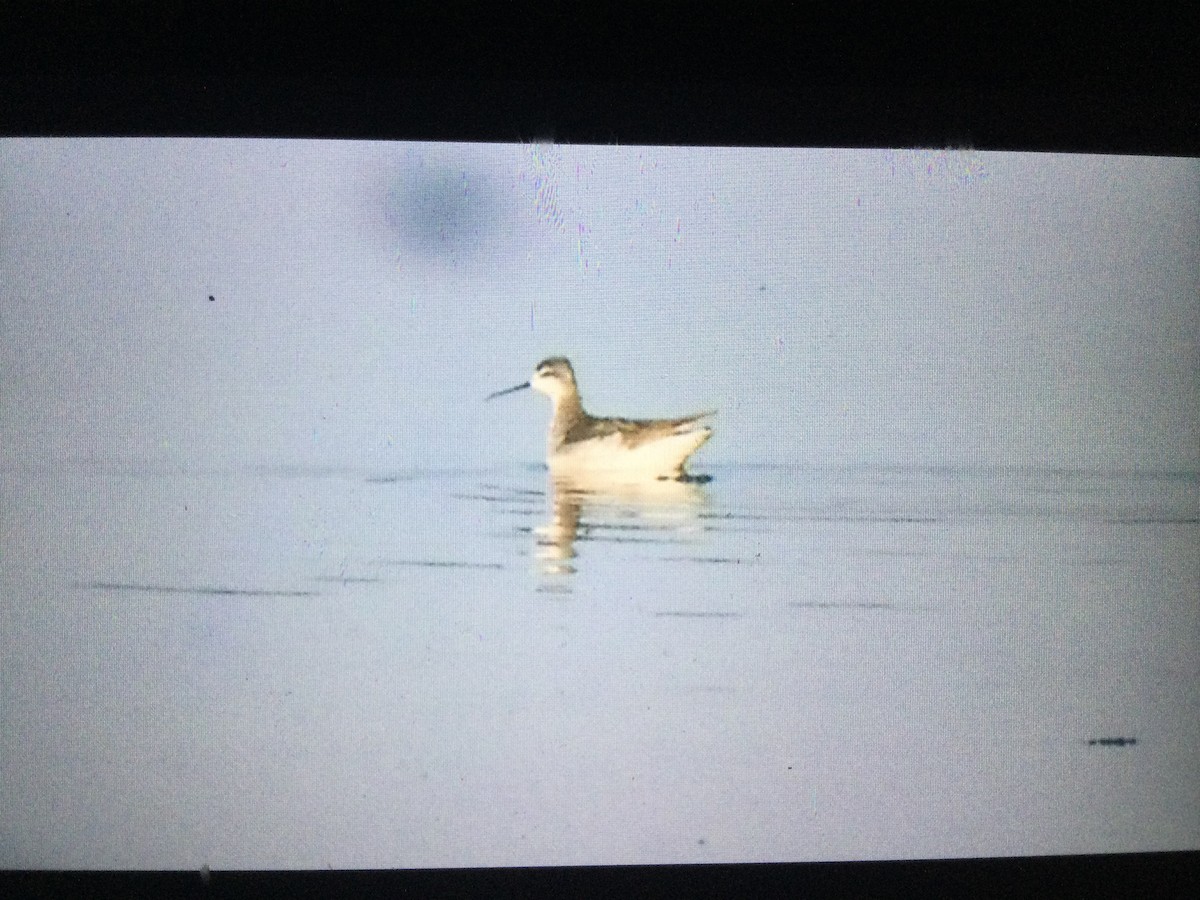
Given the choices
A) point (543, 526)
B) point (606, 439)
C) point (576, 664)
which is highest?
point (606, 439)

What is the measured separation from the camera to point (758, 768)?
1265mm

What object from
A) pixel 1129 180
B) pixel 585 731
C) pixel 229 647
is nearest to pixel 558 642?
pixel 585 731

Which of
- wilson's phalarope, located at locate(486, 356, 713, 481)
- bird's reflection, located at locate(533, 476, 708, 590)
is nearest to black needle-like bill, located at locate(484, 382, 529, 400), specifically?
wilson's phalarope, located at locate(486, 356, 713, 481)

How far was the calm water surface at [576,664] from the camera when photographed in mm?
1247

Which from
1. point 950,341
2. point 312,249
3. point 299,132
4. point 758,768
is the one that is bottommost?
point 758,768

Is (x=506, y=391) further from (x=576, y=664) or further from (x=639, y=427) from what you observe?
(x=576, y=664)

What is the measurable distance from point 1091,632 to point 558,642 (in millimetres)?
699

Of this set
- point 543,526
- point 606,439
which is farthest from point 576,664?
point 606,439

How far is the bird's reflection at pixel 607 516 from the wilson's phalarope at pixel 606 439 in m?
0.02

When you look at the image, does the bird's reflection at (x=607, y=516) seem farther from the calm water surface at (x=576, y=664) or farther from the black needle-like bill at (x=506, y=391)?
the black needle-like bill at (x=506, y=391)

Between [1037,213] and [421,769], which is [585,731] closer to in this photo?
[421,769]

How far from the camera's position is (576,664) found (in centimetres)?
126

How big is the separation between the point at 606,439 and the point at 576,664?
29 centimetres

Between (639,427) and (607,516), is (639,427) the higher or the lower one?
the higher one
